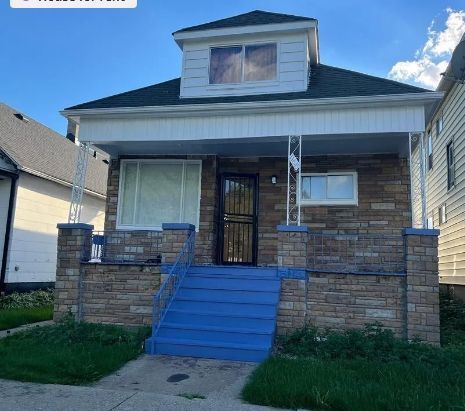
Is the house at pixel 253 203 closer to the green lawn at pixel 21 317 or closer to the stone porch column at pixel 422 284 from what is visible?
the stone porch column at pixel 422 284

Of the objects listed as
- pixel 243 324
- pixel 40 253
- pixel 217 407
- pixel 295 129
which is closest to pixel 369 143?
pixel 295 129

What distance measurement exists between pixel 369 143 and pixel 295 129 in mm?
1663

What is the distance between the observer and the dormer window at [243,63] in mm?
9930

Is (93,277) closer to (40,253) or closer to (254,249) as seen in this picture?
(254,249)

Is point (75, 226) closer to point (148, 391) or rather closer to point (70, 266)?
point (70, 266)

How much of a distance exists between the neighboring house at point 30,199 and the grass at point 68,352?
19.0 ft

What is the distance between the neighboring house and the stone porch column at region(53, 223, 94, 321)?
4948mm

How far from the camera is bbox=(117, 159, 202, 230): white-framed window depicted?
10047mm

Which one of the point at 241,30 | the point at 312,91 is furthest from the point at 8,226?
the point at 312,91

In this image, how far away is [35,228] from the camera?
13.3 meters

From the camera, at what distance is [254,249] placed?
31.9 feet

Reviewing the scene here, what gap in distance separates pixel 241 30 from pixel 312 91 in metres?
2.30

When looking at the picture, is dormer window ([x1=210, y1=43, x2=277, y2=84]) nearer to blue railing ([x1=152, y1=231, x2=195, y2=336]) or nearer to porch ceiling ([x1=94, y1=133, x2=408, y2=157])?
porch ceiling ([x1=94, y1=133, x2=408, y2=157])

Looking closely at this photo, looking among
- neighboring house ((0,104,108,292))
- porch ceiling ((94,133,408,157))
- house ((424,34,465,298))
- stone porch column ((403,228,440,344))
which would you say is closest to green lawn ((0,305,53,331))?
neighboring house ((0,104,108,292))
